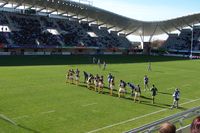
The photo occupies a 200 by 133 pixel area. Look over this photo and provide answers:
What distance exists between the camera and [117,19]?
103812mm

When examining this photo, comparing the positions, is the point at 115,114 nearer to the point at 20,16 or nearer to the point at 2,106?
the point at 2,106

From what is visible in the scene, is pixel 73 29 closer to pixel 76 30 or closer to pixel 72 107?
pixel 76 30

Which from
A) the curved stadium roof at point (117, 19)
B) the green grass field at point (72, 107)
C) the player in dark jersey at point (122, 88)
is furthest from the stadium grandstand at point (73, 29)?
the player in dark jersey at point (122, 88)

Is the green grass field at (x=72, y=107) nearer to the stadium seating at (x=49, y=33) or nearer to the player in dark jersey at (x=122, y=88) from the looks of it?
the player in dark jersey at (x=122, y=88)

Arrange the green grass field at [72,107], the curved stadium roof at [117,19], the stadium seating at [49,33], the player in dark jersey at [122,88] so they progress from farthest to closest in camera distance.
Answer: the curved stadium roof at [117,19] < the stadium seating at [49,33] < the player in dark jersey at [122,88] < the green grass field at [72,107]

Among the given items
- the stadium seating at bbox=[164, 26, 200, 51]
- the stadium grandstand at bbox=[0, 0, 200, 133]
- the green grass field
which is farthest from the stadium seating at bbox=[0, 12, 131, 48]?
the green grass field

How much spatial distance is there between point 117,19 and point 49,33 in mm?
27480

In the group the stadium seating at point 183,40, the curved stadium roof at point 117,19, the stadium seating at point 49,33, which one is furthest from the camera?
the stadium seating at point 183,40

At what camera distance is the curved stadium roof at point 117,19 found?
8412 centimetres

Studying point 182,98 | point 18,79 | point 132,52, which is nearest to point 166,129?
point 182,98

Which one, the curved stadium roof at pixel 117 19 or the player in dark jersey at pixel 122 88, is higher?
the curved stadium roof at pixel 117 19

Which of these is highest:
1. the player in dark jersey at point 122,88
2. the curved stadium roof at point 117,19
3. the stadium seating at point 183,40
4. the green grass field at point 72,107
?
the curved stadium roof at point 117,19

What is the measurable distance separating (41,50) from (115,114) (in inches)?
2333

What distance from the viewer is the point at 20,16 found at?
279ft
